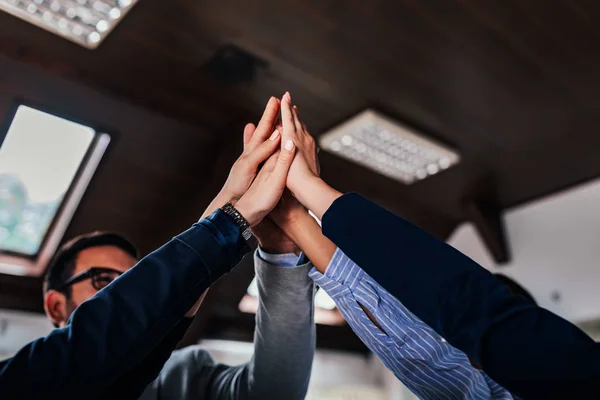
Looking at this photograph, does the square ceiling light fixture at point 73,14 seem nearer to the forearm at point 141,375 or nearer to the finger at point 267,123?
the finger at point 267,123

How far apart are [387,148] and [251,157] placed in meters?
2.02

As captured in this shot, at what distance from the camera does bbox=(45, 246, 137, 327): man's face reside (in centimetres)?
142

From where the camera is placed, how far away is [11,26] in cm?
214

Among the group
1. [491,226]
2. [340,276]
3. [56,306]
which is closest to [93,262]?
[56,306]

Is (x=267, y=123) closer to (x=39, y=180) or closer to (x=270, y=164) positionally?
(x=270, y=164)

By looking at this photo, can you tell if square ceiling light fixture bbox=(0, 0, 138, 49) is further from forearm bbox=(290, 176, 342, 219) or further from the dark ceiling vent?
forearm bbox=(290, 176, 342, 219)

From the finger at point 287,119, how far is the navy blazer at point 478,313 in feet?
1.58

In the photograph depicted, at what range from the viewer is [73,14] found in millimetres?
2068

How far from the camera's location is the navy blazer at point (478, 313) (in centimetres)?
55

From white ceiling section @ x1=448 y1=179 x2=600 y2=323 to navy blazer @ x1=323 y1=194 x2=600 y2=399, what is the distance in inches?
126

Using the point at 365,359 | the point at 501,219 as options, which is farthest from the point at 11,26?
the point at 365,359

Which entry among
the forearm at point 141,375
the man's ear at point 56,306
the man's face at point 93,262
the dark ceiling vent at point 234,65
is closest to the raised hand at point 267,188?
the forearm at point 141,375

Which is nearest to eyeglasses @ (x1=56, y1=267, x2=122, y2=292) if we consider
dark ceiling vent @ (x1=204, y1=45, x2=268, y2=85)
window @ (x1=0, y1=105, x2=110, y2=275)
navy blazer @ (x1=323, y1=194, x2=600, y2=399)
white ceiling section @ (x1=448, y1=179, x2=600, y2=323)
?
navy blazer @ (x1=323, y1=194, x2=600, y2=399)

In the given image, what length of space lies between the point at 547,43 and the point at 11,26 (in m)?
2.29
